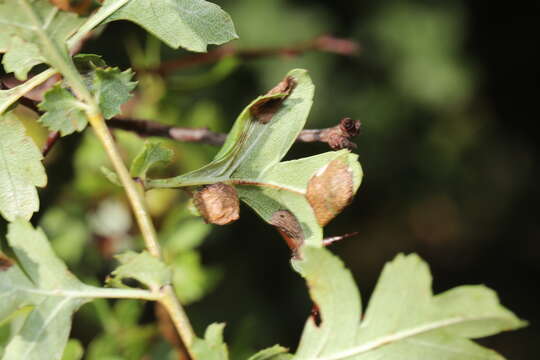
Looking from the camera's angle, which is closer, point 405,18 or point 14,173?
point 14,173

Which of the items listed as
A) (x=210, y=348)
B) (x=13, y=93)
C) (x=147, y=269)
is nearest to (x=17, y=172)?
(x=13, y=93)

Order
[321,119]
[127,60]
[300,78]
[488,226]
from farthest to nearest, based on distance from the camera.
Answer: [488,226], [321,119], [127,60], [300,78]

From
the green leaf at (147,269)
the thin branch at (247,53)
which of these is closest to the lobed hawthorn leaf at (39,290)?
the green leaf at (147,269)

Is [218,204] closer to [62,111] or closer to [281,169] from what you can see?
[281,169]

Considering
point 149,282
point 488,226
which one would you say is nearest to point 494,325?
point 149,282

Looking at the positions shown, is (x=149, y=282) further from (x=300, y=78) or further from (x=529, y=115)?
(x=529, y=115)

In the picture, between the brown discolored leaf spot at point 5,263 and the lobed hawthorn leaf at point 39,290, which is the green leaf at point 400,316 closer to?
the lobed hawthorn leaf at point 39,290
